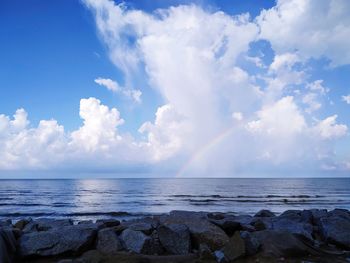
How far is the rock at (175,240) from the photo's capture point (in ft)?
29.3

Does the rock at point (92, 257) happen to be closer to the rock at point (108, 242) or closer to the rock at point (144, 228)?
the rock at point (108, 242)

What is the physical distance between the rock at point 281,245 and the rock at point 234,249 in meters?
0.72

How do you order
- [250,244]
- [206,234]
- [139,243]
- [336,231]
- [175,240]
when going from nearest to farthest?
[250,244], [139,243], [175,240], [206,234], [336,231]

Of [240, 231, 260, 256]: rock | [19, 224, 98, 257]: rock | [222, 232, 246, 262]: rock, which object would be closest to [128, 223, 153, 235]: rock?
[19, 224, 98, 257]: rock

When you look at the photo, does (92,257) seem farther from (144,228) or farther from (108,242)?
(144,228)

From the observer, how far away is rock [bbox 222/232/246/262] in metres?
8.22

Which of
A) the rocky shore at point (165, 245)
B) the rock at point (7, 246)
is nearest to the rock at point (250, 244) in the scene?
the rocky shore at point (165, 245)

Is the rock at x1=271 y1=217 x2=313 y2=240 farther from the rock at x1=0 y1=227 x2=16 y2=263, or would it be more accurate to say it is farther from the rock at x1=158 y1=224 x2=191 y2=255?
the rock at x1=0 y1=227 x2=16 y2=263

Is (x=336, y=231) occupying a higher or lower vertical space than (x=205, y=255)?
higher

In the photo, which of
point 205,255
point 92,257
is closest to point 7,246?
point 92,257

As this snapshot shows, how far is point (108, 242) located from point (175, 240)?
1882mm

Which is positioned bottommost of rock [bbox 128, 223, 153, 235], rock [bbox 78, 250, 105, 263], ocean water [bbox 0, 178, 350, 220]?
ocean water [bbox 0, 178, 350, 220]

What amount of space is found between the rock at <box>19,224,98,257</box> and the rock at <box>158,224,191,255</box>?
203 cm

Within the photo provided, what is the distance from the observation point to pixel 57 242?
348 inches
